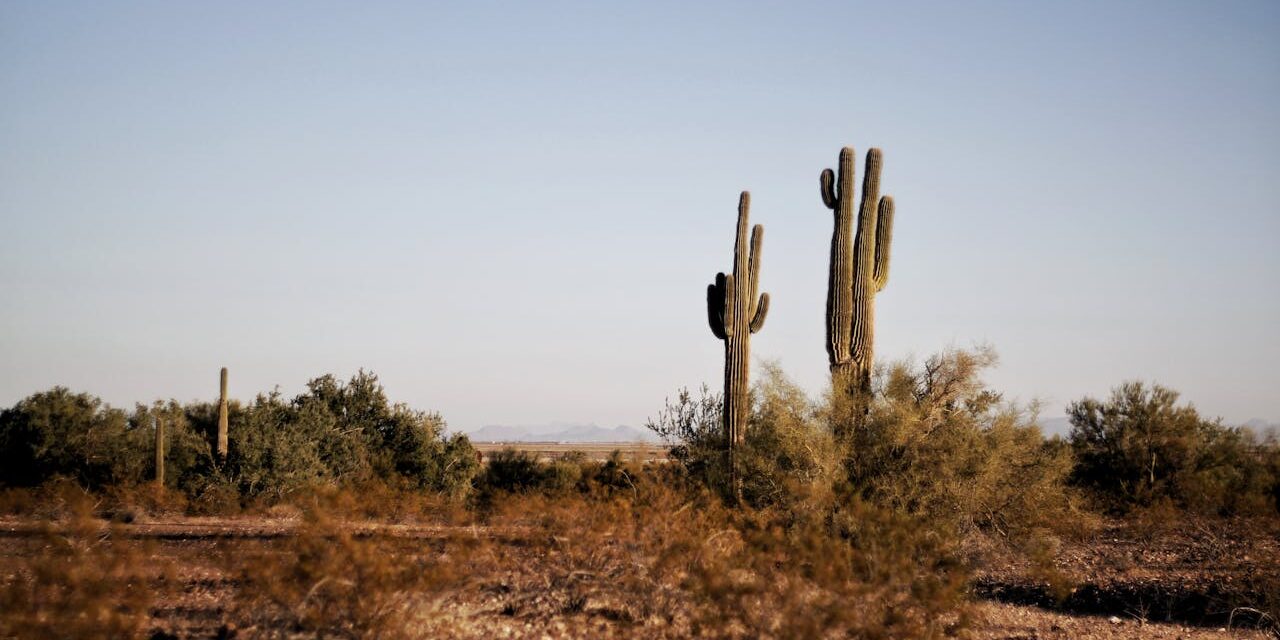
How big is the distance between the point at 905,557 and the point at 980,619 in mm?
1945

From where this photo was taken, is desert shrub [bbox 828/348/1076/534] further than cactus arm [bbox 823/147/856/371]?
No

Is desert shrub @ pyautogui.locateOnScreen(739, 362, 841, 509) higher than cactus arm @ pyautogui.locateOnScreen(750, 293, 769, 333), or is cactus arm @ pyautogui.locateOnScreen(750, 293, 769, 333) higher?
cactus arm @ pyautogui.locateOnScreen(750, 293, 769, 333)

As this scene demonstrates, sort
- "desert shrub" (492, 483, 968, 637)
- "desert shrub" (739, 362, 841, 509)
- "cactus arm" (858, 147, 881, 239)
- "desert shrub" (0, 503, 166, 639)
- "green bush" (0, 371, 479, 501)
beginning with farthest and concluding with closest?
"green bush" (0, 371, 479, 501) → "cactus arm" (858, 147, 881, 239) → "desert shrub" (739, 362, 841, 509) → "desert shrub" (492, 483, 968, 637) → "desert shrub" (0, 503, 166, 639)

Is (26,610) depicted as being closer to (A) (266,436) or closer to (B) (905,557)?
(B) (905,557)

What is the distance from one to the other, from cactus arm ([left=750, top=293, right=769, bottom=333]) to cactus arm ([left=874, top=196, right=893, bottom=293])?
6.99ft

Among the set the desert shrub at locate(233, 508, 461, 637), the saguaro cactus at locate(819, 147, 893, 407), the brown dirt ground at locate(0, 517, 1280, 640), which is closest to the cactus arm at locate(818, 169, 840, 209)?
the saguaro cactus at locate(819, 147, 893, 407)

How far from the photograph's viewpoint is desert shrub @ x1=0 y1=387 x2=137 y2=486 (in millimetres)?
24016

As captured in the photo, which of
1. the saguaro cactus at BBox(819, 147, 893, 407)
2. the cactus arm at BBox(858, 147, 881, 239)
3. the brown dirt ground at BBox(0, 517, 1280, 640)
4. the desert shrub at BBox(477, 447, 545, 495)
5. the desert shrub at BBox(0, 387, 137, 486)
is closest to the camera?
the brown dirt ground at BBox(0, 517, 1280, 640)

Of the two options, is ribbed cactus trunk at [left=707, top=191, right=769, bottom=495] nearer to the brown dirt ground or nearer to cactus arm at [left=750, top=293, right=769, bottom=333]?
cactus arm at [left=750, top=293, right=769, bottom=333]

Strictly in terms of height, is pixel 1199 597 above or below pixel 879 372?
below

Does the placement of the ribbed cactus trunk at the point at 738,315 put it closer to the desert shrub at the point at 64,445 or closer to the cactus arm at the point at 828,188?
the cactus arm at the point at 828,188

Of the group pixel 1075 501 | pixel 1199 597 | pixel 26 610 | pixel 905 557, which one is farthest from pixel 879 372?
pixel 26 610

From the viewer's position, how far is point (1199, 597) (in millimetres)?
13258

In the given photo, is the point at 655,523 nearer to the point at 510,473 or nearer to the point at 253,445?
the point at 253,445
